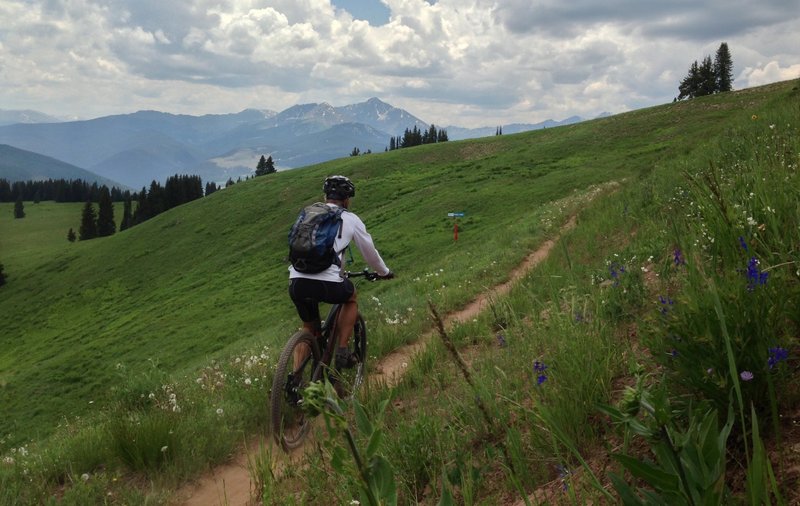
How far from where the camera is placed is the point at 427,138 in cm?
13550

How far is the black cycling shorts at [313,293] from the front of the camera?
581cm

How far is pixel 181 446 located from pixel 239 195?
69.0 metres

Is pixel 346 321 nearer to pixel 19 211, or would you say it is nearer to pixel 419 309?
pixel 419 309

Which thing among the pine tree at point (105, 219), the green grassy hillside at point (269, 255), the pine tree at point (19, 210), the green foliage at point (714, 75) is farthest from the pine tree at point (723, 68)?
the pine tree at point (19, 210)

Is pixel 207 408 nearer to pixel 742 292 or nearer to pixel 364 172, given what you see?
pixel 742 292

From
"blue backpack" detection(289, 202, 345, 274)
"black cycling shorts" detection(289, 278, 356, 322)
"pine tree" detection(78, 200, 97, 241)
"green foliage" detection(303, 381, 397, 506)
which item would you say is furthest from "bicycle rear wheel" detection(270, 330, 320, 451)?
"pine tree" detection(78, 200, 97, 241)

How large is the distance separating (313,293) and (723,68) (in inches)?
3747

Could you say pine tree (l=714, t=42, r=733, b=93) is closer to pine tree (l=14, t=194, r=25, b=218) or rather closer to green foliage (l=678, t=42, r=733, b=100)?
green foliage (l=678, t=42, r=733, b=100)

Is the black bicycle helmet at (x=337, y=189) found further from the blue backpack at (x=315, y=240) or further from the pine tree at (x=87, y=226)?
the pine tree at (x=87, y=226)

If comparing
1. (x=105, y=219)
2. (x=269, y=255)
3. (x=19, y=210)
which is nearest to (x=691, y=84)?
(x=269, y=255)

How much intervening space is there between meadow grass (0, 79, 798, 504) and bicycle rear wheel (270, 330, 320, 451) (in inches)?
21.3

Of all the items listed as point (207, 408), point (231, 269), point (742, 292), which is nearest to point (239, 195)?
A: point (231, 269)

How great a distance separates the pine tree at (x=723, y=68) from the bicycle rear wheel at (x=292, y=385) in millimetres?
93909

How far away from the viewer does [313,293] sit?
5.84m
